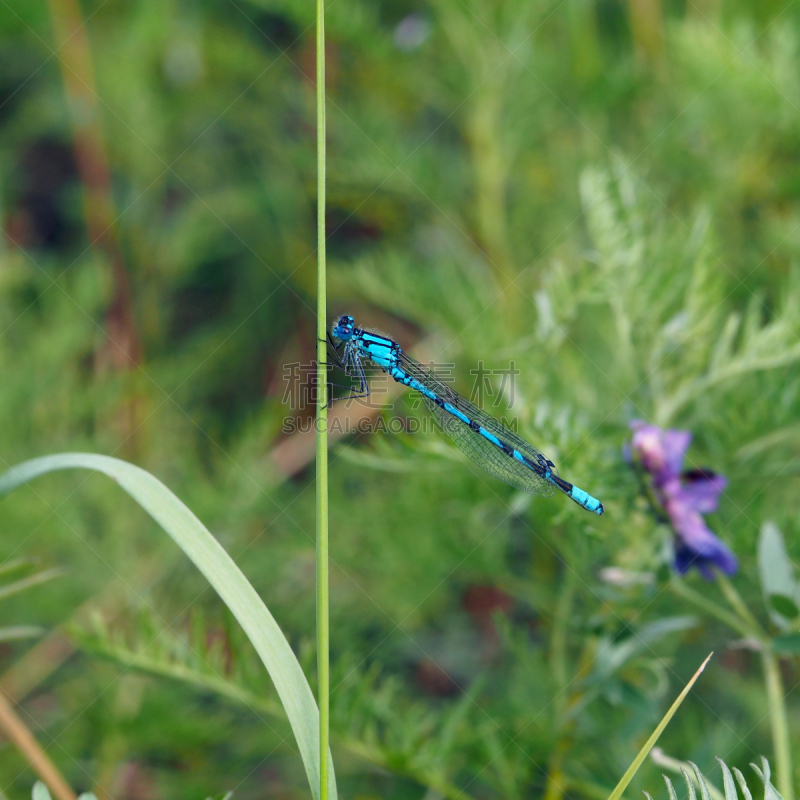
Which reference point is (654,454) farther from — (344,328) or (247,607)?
(344,328)

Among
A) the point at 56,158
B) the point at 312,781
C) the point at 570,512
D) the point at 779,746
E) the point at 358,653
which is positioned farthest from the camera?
the point at 56,158

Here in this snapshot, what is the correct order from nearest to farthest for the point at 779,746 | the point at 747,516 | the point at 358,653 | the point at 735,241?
the point at 779,746
the point at 747,516
the point at 358,653
the point at 735,241

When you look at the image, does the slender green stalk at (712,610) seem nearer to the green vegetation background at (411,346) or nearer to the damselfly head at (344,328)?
the green vegetation background at (411,346)

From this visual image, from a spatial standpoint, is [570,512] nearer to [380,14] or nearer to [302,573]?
[302,573]

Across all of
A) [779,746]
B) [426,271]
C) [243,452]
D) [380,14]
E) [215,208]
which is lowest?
[779,746]

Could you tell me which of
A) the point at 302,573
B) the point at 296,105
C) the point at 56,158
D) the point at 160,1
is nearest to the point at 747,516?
the point at 302,573

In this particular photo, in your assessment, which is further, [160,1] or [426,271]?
[160,1]

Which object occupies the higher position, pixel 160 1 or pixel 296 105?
pixel 160 1

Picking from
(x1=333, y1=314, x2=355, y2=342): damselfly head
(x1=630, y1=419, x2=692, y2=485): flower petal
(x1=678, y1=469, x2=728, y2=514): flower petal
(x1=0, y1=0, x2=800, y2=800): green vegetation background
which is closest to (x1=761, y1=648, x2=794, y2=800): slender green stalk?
(x1=0, y1=0, x2=800, y2=800): green vegetation background

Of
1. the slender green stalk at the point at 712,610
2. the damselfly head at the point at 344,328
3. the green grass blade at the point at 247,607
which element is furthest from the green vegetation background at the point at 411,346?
the green grass blade at the point at 247,607
